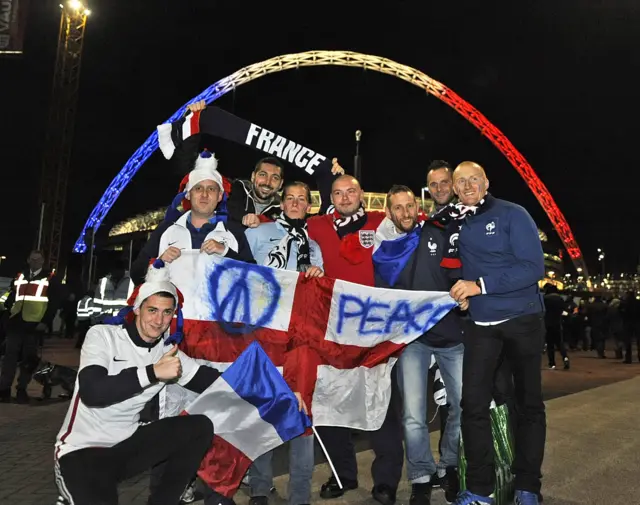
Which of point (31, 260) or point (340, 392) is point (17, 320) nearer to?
point (31, 260)

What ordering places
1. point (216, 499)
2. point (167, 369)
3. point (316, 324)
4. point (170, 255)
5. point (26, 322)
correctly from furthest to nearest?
point (26, 322) < point (316, 324) < point (170, 255) < point (216, 499) < point (167, 369)

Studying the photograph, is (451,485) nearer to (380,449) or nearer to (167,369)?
(380,449)

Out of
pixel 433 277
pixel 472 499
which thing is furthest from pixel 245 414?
pixel 433 277

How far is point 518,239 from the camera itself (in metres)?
3.91

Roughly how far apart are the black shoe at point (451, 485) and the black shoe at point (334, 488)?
0.68 meters

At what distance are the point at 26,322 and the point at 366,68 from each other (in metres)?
41.9

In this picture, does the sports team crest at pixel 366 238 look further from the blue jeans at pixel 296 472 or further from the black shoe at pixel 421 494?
the black shoe at pixel 421 494

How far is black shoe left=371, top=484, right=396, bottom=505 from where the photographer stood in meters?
4.15

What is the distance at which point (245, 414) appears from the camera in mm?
3852

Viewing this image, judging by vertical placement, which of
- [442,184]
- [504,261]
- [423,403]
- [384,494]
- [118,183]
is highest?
[118,183]

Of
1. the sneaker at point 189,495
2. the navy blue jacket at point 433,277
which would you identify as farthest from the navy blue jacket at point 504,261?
the sneaker at point 189,495

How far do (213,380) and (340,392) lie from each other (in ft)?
3.29

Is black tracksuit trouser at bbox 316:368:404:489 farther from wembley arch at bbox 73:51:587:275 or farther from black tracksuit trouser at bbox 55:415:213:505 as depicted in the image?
wembley arch at bbox 73:51:587:275

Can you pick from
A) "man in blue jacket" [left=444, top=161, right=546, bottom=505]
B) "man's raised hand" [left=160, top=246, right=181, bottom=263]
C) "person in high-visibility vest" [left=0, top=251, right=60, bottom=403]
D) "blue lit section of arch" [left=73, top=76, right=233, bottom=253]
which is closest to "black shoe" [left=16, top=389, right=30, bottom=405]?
"person in high-visibility vest" [left=0, top=251, right=60, bottom=403]
